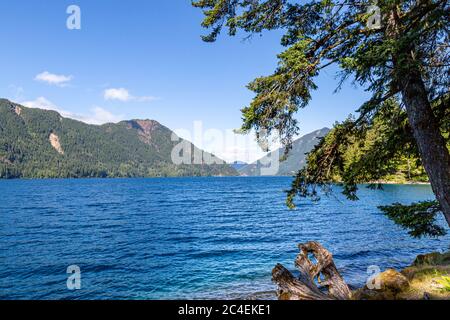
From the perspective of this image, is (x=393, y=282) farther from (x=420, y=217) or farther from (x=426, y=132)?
(x=426, y=132)

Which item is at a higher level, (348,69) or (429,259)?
(348,69)

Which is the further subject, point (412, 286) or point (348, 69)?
point (412, 286)

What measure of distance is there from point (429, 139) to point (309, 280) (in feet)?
16.0

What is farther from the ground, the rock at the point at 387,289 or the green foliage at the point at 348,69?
the green foliage at the point at 348,69

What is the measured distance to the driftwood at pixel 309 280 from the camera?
7.74 meters

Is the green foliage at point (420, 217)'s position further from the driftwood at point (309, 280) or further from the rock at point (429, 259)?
the rock at point (429, 259)

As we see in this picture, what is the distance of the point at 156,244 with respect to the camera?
85.5 feet

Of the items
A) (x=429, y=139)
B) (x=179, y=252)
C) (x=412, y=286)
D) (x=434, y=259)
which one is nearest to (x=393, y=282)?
(x=412, y=286)

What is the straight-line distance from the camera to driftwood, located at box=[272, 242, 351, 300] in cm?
774

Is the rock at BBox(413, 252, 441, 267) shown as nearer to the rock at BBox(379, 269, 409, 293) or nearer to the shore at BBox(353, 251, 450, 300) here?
the shore at BBox(353, 251, 450, 300)

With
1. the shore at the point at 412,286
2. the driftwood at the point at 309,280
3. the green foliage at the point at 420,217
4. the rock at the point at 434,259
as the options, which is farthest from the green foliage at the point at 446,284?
the rock at the point at 434,259

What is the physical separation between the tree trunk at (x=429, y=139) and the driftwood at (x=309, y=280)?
3.50 m

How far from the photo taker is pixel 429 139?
6883mm
